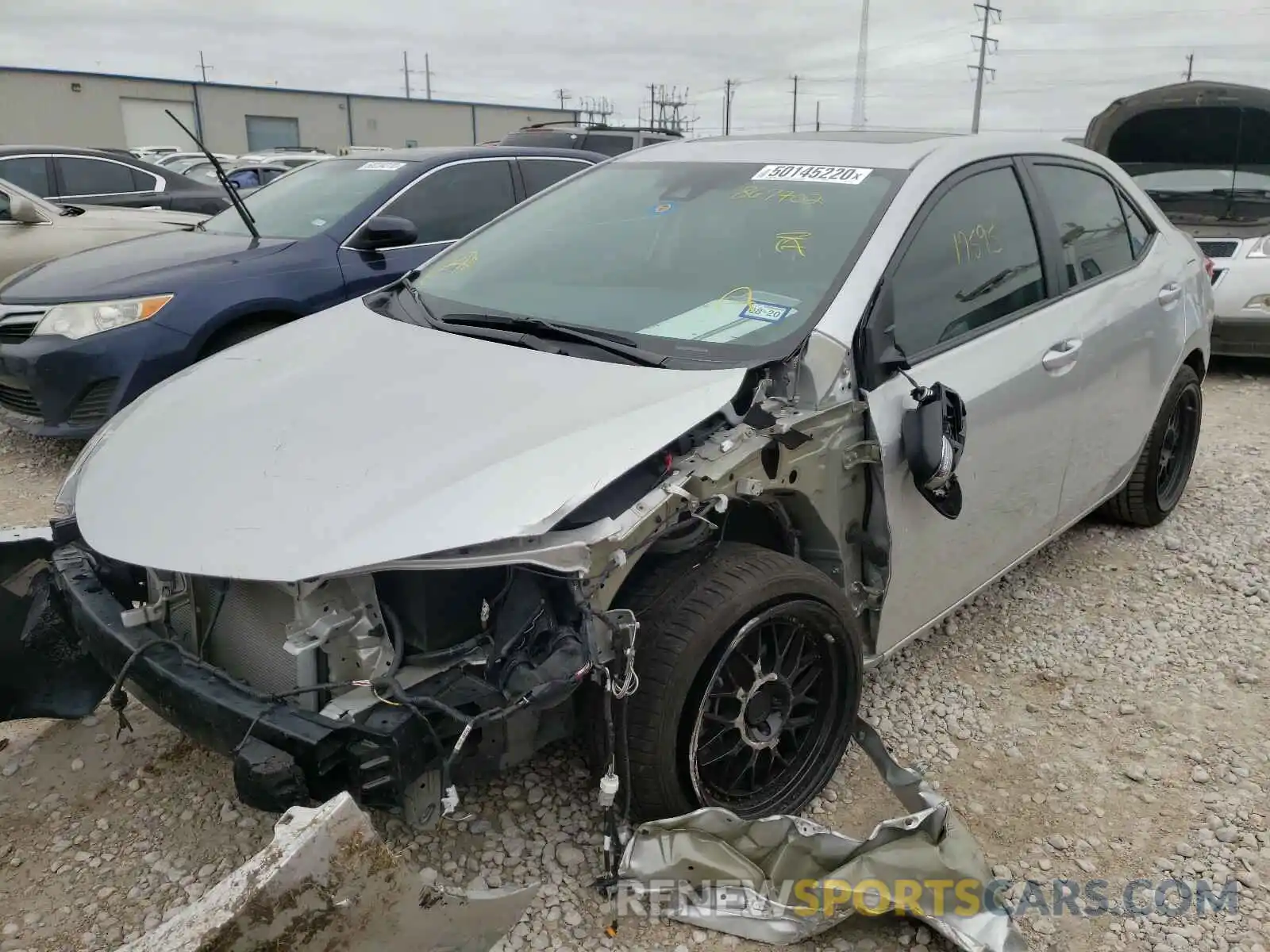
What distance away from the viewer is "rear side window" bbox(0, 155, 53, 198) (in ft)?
28.7

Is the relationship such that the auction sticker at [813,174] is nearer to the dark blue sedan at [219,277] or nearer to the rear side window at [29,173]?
the dark blue sedan at [219,277]

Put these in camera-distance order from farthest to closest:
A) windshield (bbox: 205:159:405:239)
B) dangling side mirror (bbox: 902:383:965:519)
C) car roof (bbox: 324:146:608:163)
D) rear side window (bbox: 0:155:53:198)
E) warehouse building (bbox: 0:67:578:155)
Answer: warehouse building (bbox: 0:67:578:155), rear side window (bbox: 0:155:53:198), car roof (bbox: 324:146:608:163), windshield (bbox: 205:159:405:239), dangling side mirror (bbox: 902:383:965:519)

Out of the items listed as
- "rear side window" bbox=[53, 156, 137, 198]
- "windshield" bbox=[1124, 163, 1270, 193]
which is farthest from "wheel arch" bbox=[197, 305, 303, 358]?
"windshield" bbox=[1124, 163, 1270, 193]

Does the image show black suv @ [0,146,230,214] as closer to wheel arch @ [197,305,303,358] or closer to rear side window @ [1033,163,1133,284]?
wheel arch @ [197,305,303,358]

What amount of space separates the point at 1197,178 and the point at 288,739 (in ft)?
29.5

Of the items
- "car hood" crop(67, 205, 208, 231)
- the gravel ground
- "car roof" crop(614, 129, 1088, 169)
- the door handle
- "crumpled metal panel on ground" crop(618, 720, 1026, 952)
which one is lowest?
the gravel ground

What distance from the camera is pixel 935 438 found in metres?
2.49

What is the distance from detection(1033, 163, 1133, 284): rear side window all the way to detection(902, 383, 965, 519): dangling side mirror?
1.16 metres

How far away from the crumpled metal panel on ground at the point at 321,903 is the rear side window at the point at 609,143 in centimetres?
1020

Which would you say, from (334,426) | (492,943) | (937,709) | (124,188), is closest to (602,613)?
(492,943)

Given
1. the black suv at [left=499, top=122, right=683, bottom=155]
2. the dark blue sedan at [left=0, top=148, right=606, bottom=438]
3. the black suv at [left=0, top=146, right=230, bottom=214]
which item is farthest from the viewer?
the black suv at [left=499, top=122, right=683, bottom=155]

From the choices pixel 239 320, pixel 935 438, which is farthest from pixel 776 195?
pixel 239 320

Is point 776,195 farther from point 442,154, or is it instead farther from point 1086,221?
point 442,154

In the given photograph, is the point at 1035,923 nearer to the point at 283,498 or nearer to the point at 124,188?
the point at 283,498
